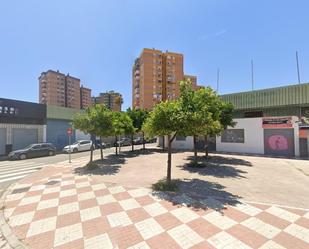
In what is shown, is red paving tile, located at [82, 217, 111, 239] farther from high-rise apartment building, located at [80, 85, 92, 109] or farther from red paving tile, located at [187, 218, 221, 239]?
high-rise apartment building, located at [80, 85, 92, 109]

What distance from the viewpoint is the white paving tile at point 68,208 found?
5825 millimetres

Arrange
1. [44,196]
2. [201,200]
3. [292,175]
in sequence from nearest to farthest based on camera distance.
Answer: [201,200]
[44,196]
[292,175]

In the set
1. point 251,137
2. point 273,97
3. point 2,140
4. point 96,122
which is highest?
point 273,97

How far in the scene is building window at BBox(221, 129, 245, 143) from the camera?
20219 mm

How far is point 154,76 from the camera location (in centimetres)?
5762

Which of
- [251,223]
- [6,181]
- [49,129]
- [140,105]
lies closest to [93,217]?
[251,223]

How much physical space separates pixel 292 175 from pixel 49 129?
1057 inches

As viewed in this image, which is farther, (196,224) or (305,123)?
(305,123)

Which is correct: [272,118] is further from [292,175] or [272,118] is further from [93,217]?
[93,217]

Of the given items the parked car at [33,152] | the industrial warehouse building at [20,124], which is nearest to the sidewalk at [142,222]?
the parked car at [33,152]

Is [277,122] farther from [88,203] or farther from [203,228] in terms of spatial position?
[88,203]

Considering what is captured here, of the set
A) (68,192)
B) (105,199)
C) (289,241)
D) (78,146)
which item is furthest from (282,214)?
(78,146)

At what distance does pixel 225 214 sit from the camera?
218 inches

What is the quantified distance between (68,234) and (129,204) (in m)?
2.13
